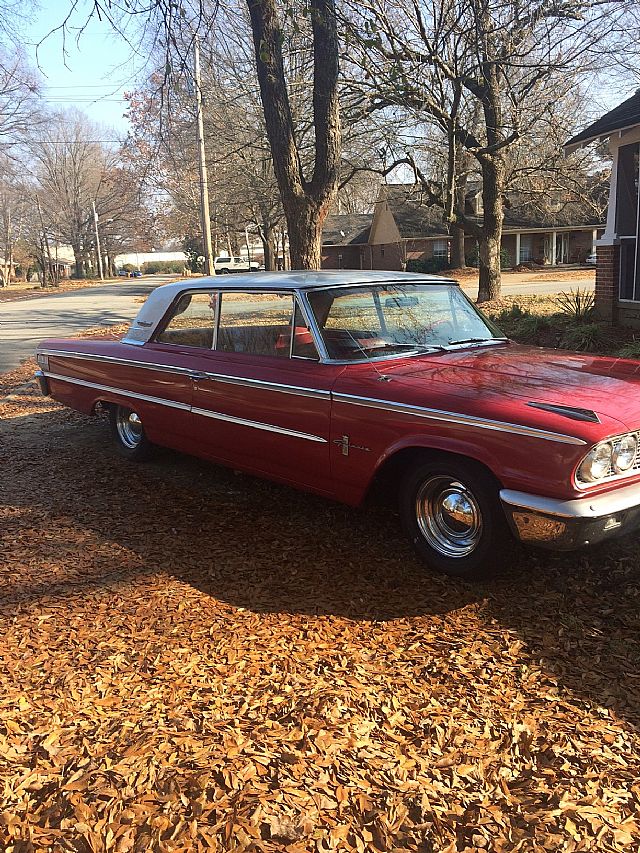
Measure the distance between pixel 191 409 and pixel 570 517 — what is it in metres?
2.82

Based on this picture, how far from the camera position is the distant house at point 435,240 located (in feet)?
147

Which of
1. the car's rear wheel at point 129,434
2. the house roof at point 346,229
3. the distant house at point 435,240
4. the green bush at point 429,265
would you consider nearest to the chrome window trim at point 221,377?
the car's rear wheel at point 129,434

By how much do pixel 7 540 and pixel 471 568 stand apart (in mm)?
2866

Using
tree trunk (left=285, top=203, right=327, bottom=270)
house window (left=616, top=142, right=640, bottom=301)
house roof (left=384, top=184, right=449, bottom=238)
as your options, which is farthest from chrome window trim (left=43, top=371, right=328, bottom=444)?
house roof (left=384, top=184, right=449, bottom=238)

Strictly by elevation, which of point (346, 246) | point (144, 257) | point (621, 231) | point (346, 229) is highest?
point (144, 257)

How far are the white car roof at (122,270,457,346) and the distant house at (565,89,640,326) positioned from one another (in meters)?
6.86

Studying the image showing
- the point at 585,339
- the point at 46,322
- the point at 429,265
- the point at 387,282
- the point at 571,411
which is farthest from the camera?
the point at 429,265

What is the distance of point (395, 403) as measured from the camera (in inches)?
146

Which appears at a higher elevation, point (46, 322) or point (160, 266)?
point (160, 266)

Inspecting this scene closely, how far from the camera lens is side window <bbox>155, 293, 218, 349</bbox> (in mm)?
5148

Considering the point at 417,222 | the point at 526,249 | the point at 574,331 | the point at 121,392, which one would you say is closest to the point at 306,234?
the point at 574,331

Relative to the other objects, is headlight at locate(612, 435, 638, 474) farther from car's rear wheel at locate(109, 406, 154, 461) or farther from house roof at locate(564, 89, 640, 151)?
house roof at locate(564, 89, 640, 151)

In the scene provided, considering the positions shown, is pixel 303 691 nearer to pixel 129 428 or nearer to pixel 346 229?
pixel 129 428

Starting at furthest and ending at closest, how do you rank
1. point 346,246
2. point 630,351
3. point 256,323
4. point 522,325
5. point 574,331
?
point 346,246, point 522,325, point 574,331, point 630,351, point 256,323
